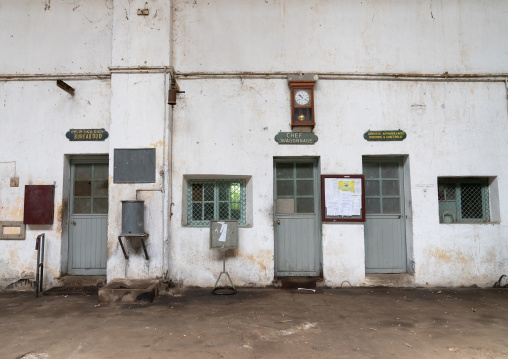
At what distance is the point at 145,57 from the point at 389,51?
4.33 m

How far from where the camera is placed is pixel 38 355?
10.1ft

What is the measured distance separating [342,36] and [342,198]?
2922 millimetres

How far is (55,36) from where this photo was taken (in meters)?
5.68

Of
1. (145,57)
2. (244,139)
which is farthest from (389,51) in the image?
(145,57)

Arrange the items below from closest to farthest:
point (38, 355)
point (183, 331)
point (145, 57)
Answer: point (38, 355) → point (183, 331) → point (145, 57)

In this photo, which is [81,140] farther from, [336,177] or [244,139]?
[336,177]

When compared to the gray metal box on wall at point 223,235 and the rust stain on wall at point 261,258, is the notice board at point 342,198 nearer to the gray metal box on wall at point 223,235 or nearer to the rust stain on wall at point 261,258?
the rust stain on wall at point 261,258

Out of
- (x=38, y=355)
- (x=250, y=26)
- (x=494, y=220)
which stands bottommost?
(x=38, y=355)

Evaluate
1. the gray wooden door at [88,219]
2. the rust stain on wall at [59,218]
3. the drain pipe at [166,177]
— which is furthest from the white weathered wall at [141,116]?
the rust stain on wall at [59,218]

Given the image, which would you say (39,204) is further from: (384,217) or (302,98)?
(384,217)

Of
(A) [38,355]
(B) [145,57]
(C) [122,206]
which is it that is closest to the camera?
(A) [38,355]

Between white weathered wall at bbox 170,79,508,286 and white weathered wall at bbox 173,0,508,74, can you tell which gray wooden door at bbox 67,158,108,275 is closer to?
white weathered wall at bbox 170,79,508,286

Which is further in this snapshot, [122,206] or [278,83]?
[278,83]

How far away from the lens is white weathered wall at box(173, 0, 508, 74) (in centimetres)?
557
